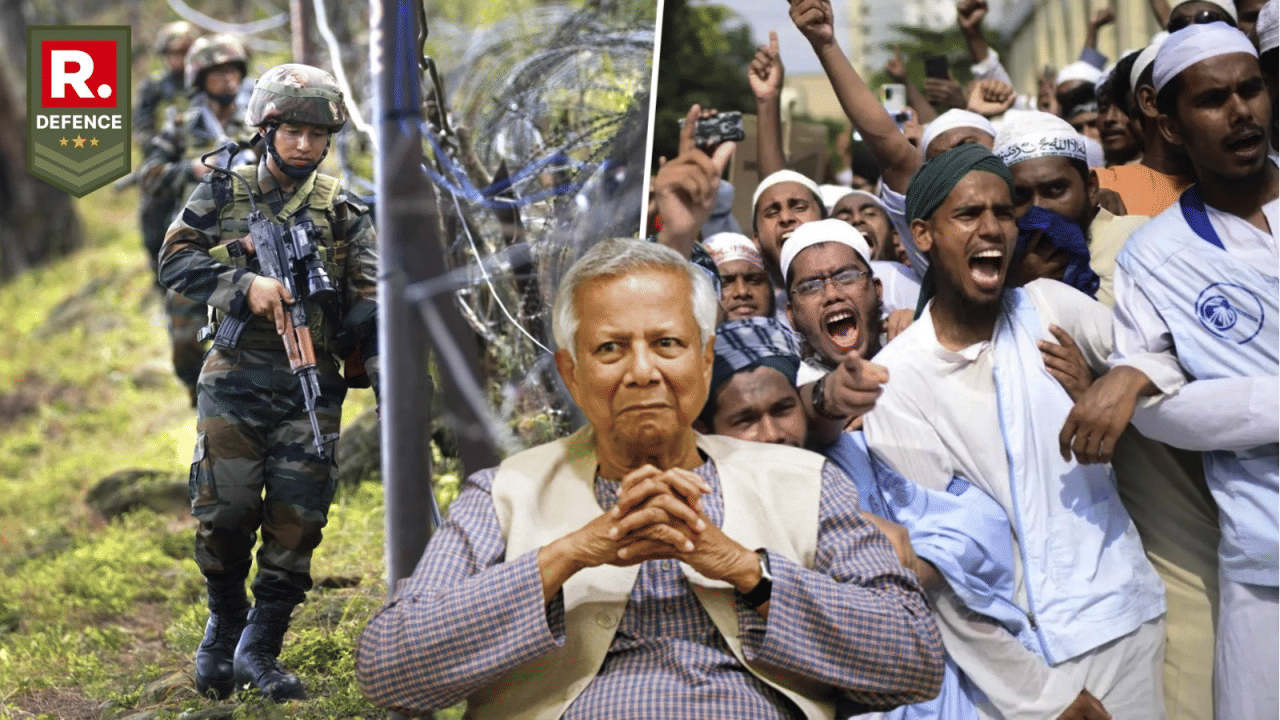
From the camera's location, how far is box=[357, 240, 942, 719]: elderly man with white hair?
2.77m

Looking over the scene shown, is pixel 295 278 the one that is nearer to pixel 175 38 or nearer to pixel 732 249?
pixel 732 249

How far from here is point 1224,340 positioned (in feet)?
11.1

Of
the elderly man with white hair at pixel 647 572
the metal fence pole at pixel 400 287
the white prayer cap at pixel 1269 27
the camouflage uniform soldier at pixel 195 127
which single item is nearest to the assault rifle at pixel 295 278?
the metal fence pole at pixel 400 287

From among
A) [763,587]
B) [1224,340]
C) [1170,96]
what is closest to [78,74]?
[763,587]

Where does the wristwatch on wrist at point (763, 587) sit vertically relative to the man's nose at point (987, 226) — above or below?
below

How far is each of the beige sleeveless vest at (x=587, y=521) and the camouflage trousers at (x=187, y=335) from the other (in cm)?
117

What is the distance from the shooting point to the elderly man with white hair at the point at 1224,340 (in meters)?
3.32

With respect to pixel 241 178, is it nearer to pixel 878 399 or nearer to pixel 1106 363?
pixel 878 399

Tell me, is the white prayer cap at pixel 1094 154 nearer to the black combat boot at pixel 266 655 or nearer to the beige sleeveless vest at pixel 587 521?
the beige sleeveless vest at pixel 587 521

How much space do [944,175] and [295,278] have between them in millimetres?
1698

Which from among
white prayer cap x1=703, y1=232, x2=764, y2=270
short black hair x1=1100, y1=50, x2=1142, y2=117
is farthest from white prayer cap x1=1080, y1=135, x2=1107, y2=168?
white prayer cap x1=703, y1=232, x2=764, y2=270

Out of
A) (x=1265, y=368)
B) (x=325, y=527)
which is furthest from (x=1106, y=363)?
(x=325, y=527)

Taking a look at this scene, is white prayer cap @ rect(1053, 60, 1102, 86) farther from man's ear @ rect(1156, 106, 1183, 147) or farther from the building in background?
the building in background

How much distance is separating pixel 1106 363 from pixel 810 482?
39.7 inches
